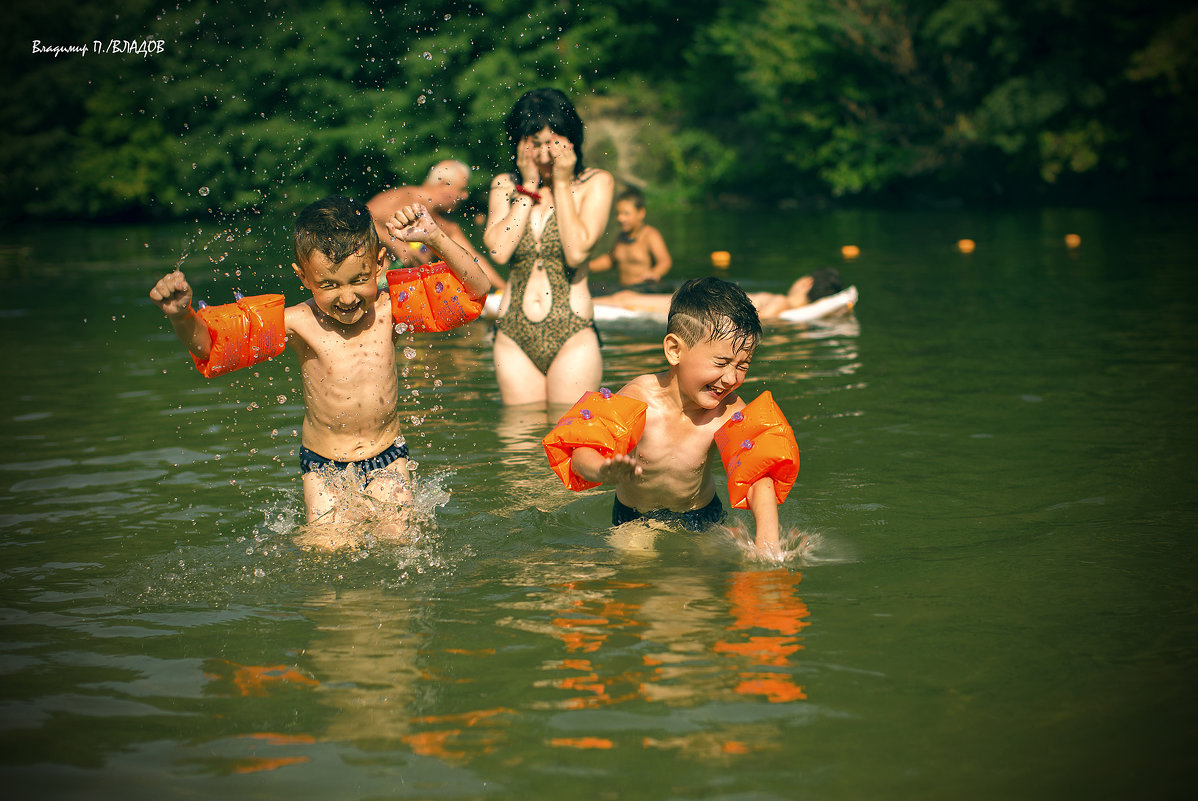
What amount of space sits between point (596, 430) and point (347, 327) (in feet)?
4.04

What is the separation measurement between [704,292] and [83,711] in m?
2.48

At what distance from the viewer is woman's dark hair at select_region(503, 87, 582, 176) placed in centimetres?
634

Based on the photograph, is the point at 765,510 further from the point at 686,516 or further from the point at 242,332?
the point at 242,332

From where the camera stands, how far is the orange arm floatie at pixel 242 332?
452cm

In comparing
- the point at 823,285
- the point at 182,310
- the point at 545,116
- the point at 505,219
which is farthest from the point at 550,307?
the point at 823,285

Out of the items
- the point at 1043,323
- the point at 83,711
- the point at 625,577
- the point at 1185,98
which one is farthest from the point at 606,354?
the point at 1185,98

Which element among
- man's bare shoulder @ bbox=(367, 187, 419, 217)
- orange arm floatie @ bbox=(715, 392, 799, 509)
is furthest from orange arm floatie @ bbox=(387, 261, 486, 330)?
man's bare shoulder @ bbox=(367, 187, 419, 217)

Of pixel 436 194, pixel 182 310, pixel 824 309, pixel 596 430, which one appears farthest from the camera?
pixel 824 309

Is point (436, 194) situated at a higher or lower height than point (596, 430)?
higher

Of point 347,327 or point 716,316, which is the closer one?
point 716,316

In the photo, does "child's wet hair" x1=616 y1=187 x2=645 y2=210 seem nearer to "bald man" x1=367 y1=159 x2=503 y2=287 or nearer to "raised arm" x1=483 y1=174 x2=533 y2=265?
"bald man" x1=367 y1=159 x2=503 y2=287

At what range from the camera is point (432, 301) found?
16.3 feet

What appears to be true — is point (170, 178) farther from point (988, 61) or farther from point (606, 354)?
point (606, 354)

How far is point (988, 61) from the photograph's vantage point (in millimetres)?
27938
